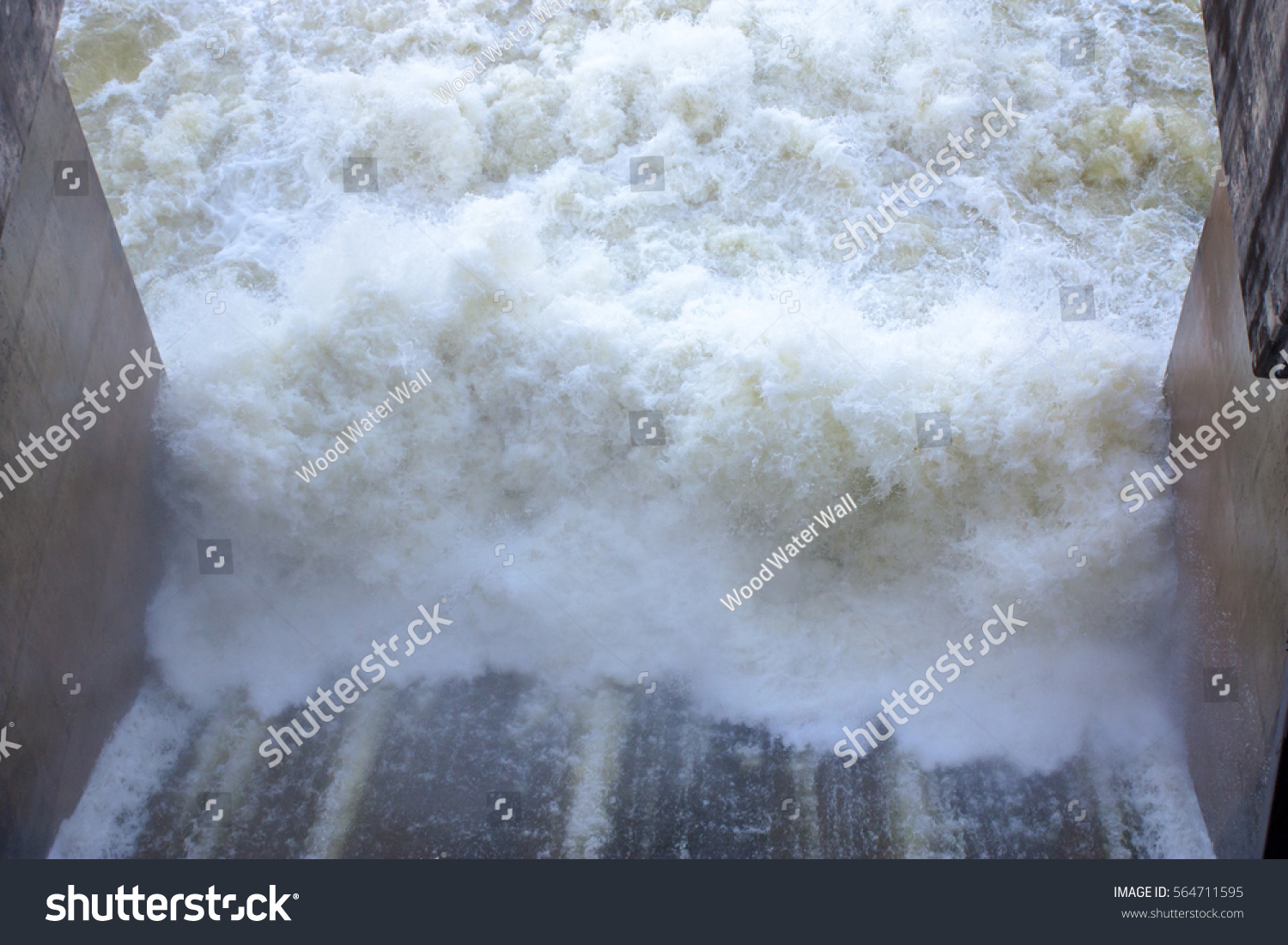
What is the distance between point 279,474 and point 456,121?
466cm

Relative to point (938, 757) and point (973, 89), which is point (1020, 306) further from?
point (938, 757)

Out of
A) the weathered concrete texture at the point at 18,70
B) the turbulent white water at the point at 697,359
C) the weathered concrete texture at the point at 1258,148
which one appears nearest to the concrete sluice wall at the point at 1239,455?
the weathered concrete texture at the point at 1258,148

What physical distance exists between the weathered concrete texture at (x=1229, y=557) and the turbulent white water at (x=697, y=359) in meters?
0.44

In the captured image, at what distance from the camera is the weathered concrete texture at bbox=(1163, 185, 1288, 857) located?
5.66 meters

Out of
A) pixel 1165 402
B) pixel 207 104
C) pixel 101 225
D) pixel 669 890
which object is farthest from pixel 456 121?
pixel 669 890

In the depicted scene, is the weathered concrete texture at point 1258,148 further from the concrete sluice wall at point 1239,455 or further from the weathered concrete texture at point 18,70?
the weathered concrete texture at point 18,70

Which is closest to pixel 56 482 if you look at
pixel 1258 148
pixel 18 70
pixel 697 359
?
pixel 18 70

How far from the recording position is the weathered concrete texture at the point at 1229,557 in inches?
223

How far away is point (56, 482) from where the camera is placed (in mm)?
6441

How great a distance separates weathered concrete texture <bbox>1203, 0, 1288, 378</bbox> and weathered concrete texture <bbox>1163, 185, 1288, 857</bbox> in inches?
32.0

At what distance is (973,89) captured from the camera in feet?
35.9

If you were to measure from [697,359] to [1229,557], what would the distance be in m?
4.10

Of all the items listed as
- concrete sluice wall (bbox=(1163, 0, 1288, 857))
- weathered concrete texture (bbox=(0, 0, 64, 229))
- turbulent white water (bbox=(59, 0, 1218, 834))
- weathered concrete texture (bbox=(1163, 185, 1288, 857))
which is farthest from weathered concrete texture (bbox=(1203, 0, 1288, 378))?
weathered concrete texture (bbox=(0, 0, 64, 229))

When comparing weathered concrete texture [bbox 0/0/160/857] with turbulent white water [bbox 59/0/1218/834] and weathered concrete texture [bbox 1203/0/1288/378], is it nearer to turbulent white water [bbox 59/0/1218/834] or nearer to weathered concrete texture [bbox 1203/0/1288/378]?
turbulent white water [bbox 59/0/1218/834]
